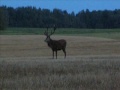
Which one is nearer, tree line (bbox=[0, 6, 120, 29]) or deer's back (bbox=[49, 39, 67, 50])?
deer's back (bbox=[49, 39, 67, 50])

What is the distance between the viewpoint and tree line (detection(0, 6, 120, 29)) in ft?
266

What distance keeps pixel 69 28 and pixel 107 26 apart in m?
10.3

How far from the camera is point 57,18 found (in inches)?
3519

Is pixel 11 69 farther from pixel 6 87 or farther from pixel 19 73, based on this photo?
pixel 6 87

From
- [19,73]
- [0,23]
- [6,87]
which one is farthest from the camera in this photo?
[0,23]

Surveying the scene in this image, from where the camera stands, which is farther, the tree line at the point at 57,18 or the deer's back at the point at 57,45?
the tree line at the point at 57,18

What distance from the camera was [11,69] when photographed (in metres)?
16.2

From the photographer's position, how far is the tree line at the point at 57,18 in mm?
81006

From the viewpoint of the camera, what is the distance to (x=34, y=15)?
279 feet

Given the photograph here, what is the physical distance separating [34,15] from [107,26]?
27.3m

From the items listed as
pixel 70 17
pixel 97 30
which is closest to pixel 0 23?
pixel 70 17

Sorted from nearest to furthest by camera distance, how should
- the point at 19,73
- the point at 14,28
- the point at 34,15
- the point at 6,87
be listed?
the point at 6,87 → the point at 19,73 → the point at 34,15 → the point at 14,28

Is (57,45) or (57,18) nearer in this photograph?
(57,45)

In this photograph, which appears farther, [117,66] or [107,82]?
[117,66]
